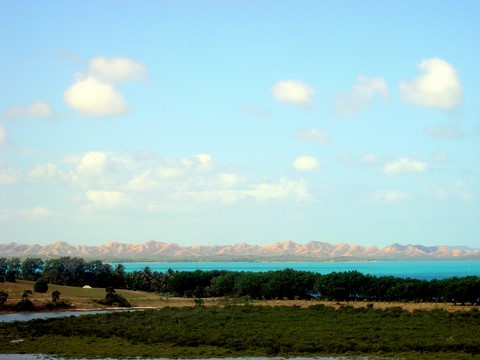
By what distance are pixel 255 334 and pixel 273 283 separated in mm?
44839

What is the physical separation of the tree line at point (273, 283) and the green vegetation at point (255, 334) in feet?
69.2

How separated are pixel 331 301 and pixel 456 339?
41.8m

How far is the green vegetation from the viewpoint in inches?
1863

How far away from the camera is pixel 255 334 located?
53594mm

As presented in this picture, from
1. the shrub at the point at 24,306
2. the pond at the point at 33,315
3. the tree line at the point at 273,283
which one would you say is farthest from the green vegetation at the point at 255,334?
the tree line at the point at 273,283

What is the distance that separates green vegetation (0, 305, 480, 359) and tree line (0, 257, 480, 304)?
2110 cm

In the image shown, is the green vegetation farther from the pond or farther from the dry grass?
the dry grass

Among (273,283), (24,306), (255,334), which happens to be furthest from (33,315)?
(273,283)

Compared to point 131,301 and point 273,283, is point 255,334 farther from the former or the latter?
point 131,301

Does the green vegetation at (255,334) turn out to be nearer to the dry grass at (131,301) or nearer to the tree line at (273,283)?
the dry grass at (131,301)

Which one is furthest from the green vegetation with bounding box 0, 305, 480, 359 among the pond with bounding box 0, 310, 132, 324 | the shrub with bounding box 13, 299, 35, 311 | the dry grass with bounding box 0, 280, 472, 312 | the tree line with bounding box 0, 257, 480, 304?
the tree line with bounding box 0, 257, 480, 304

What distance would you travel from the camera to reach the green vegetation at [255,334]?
47.3 metres

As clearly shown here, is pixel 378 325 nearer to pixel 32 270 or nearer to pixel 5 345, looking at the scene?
pixel 5 345

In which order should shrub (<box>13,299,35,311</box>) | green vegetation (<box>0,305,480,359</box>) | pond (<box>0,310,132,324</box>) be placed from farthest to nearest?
shrub (<box>13,299,35,311</box>) → pond (<box>0,310,132,324</box>) → green vegetation (<box>0,305,480,359</box>)
